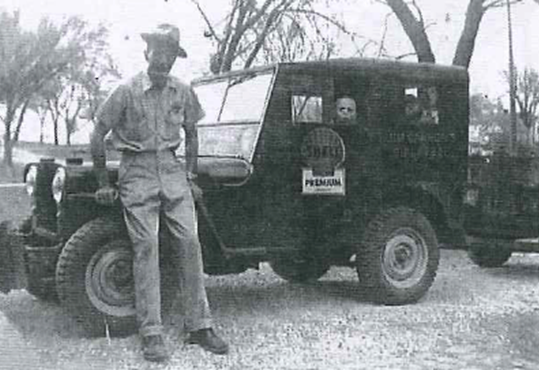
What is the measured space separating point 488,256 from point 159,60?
19.4 ft

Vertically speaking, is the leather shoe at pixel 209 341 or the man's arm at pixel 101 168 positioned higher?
the man's arm at pixel 101 168

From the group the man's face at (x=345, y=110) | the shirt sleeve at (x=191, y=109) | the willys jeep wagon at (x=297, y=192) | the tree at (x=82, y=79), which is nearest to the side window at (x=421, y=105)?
the willys jeep wagon at (x=297, y=192)

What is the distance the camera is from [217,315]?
25.2 ft

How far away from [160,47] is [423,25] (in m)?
8.54

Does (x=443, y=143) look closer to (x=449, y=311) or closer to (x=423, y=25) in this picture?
(x=449, y=311)

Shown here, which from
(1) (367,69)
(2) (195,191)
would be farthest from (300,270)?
(2) (195,191)

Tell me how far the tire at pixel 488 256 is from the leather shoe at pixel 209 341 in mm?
5228

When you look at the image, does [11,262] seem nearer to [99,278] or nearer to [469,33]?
[99,278]

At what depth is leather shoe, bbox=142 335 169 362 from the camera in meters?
6.12

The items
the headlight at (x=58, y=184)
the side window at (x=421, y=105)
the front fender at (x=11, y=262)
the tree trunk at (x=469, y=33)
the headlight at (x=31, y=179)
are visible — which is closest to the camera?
the headlight at (x=58, y=184)

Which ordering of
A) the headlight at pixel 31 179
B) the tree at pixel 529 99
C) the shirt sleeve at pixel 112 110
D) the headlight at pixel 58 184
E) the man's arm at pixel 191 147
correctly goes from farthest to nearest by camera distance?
the tree at pixel 529 99, the headlight at pixel 31 179, the headlight at pixel 58 184, the man's arm at pixel 191 147, the shirt sleeve at pixel 112 110

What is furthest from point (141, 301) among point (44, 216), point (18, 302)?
point (18, 302)

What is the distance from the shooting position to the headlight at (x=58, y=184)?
6891 millimetres

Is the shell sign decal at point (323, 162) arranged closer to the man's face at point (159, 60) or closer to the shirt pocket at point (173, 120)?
the shirt pocket at point (173, 120)
